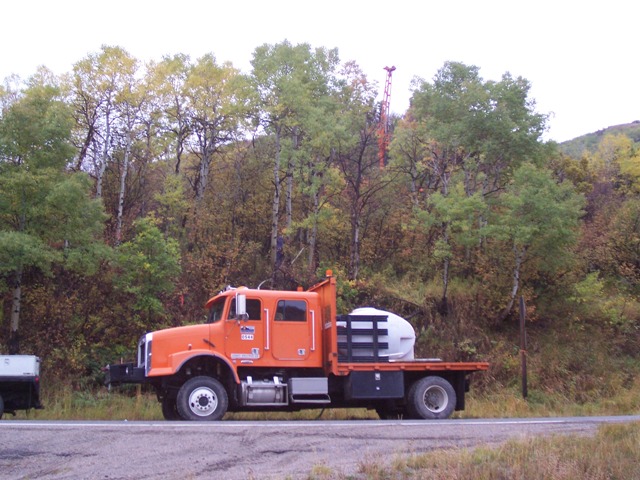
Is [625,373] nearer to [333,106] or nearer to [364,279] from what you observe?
[364,279]

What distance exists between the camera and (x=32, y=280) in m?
25.9

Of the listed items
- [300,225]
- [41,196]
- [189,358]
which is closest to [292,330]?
[189,358]

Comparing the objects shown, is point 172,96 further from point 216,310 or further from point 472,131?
point 216,310

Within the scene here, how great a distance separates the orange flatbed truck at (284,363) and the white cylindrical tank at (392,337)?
2 cm

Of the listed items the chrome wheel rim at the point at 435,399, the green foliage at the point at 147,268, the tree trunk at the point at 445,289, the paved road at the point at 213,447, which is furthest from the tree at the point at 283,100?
the paved road at the point at 213,447

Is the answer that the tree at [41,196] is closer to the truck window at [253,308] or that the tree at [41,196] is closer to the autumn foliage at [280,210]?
the autumn foliage at [280,210]

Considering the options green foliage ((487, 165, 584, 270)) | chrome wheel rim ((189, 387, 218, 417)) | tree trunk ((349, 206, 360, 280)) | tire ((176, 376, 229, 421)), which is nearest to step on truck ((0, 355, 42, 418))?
tire ((176, 376, 229, 421))

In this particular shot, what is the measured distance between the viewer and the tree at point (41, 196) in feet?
74.8

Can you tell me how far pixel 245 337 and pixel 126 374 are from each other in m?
2.70

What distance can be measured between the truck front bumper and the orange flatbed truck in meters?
0.02

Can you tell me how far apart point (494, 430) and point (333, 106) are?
24765mm

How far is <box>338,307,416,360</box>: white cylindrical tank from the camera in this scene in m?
16.3

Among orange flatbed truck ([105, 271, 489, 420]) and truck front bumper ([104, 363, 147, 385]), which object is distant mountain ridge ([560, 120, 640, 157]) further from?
truck front bumper ([104, 363, 147, 385])

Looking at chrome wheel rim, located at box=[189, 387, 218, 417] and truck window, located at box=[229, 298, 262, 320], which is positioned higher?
truck window, located at box=[229, 298, 262, 320]
